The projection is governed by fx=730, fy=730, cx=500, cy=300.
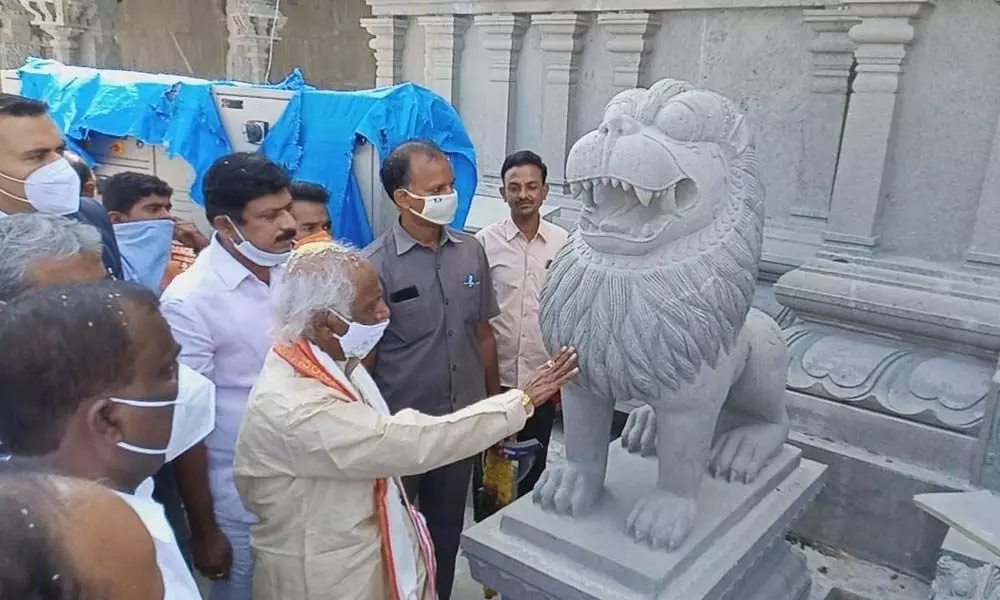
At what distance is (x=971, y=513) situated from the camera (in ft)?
6.88

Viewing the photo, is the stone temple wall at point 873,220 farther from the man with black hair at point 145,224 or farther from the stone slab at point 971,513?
the man with black hair at point 145,224

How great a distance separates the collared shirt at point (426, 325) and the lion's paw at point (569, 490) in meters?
0.53

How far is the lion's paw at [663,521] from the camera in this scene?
5.81ft

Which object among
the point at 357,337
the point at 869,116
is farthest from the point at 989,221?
the point at 357,337

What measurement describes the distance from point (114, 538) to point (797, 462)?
2109 millimetres

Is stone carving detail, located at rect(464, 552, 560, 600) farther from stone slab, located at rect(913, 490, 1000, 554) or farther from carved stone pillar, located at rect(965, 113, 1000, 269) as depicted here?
carved stone pillar, located at rect(965, 113, 1000, 269)

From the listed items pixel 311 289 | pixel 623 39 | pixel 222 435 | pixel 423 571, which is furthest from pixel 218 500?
pixel 623 39

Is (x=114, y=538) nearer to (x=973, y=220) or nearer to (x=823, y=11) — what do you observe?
(x=973, y=220)

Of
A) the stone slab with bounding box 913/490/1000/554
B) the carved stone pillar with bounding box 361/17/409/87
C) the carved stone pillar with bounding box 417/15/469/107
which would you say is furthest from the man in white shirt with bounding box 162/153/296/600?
the carved stone pillar with bounding box 361/17/409/87

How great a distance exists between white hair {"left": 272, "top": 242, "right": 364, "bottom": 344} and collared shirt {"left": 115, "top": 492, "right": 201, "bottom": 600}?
545 mm

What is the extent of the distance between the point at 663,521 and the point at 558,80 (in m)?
3.33

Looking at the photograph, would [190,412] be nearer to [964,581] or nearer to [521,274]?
[521,274]

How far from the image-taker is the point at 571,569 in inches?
70.2

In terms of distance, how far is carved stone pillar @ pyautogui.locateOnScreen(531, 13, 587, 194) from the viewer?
4.42 meters
